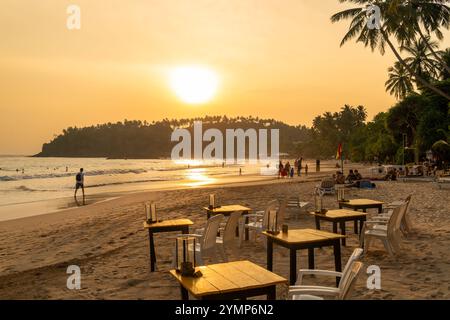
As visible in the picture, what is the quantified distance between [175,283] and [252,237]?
3.45m

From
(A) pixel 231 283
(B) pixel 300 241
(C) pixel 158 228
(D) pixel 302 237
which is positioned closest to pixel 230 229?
(C) pixel 158 228

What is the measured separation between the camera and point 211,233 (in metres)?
6.20

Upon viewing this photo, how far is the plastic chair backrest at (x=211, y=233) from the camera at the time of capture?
237 inches

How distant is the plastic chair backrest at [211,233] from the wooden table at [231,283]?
2087mm

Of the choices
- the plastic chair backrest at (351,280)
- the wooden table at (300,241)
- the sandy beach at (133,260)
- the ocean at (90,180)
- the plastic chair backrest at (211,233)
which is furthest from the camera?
the ocean at (90,180)

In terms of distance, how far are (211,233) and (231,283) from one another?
2.77 m

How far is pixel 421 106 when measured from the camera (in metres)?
42.2

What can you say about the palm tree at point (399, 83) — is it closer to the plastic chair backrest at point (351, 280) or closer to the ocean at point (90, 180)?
the ocean at point (90, 180)

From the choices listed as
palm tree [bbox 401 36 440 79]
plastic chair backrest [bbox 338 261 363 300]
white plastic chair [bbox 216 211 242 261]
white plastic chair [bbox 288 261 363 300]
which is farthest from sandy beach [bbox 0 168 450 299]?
palm tree [bbox 401 36 440 79]

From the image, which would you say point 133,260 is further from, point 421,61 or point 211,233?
point 421,61

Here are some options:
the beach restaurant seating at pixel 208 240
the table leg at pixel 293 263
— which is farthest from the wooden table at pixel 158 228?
the table leg at pixel 293 263

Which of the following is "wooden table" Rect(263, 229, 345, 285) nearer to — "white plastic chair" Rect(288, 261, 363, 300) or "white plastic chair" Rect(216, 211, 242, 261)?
"white plastic chair" Rect(216, 211, 242, 261)
